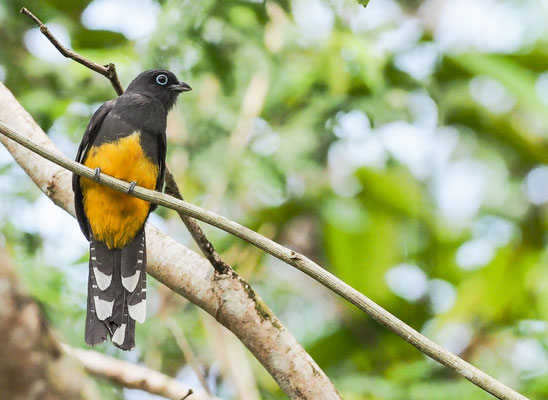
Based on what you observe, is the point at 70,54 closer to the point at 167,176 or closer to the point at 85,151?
the point at 167,176

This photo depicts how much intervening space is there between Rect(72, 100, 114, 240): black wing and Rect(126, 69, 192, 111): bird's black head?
9.1 inches

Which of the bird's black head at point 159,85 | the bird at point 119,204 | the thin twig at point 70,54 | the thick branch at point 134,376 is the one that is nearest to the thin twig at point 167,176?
A: the thin twig at point 70,54

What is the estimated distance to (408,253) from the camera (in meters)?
6.25

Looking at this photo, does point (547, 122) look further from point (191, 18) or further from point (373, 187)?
point (191, 18)

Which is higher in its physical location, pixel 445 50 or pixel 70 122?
pixel 445 50

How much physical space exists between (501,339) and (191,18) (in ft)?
10.0

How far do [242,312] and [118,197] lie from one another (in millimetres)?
805

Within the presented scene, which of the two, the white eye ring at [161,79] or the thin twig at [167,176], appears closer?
the thin twig at [167,176]

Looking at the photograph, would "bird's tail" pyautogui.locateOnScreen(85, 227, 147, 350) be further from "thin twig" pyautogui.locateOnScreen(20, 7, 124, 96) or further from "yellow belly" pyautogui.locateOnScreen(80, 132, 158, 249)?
"thin twig" pyautogui.locateOnScreen(20, 7, 124, 96)

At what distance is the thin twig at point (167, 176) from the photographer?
2.58m

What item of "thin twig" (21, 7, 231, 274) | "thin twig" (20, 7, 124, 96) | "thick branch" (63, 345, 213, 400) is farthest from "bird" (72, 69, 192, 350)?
"thick branch" (63, 345, 213, 400)

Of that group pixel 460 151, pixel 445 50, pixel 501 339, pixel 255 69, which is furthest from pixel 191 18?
pixel 460 151

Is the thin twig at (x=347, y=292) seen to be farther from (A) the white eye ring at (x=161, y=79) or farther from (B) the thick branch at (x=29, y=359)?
(B) the thick branch at (x=29, y=359)

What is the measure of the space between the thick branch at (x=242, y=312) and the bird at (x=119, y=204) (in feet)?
0.39
